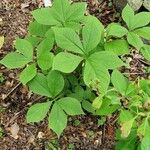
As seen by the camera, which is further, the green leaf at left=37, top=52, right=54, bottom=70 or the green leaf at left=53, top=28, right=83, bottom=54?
the green leaf at left=37, top=52, right=54, bottom=70

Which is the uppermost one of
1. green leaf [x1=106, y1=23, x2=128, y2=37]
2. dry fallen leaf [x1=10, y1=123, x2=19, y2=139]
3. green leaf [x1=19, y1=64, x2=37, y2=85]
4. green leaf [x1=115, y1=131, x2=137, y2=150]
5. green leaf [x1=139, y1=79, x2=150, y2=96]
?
green leaf [x1=106, y1=23, x2=128, y2=37]

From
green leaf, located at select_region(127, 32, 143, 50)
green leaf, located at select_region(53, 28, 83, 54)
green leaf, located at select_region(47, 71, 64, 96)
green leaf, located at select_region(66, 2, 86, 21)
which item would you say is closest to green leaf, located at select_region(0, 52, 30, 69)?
green leaf, located at select_region(47, 71, 64, 96)

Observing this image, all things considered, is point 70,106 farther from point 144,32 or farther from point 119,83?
point 144,32

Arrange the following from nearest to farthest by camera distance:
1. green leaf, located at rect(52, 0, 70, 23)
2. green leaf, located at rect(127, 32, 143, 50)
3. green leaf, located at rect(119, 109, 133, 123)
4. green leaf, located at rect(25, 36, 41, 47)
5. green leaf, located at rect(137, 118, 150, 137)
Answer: green leaf, located at rect(137, 118, 150, 137)
green leaf, located at rect(119, 109, 133, 123)
green leaf, located at rect(127, 32, 143, 50)
green leaf, located at rect(52, 0, 70, 23)
green leaf, located at rect(25, 36, 41, 47)

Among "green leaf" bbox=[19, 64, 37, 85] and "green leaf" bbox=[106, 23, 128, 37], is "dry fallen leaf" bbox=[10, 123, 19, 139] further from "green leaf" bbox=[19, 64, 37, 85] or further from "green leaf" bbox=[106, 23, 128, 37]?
"green leaf" bbox=[106, 23, 128, 37]

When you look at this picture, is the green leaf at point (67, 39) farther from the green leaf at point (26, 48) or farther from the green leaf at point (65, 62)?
the green leaf at point (26, 48)

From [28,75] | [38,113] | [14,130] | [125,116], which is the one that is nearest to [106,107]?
[125,116]

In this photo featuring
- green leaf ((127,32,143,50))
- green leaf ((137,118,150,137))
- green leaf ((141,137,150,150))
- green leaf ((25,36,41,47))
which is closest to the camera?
green leaf ((141,137,150,150))

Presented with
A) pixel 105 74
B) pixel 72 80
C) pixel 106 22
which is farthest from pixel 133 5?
pixel 105 74
